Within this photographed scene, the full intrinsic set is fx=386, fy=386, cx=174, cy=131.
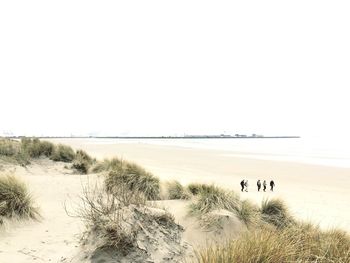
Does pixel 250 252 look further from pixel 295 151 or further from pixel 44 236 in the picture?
pixel 295 151

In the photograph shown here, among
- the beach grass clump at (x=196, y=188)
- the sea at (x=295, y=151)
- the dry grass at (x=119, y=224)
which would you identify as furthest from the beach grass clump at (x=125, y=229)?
the sea at (x=295, y=151)

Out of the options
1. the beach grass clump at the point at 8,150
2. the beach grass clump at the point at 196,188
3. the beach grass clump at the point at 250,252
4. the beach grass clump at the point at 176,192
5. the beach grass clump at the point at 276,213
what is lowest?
the beach grass clump at the point at 276,213

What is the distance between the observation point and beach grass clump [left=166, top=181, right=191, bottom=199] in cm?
1008

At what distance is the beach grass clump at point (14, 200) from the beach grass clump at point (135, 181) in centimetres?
342

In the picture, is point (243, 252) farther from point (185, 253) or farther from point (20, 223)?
point (20, 223)

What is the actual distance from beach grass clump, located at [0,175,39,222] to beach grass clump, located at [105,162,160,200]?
135 inches

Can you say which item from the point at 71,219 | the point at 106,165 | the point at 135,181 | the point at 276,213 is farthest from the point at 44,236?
the point at 106,165

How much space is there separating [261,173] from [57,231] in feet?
75.4

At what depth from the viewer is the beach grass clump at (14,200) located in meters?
7.38

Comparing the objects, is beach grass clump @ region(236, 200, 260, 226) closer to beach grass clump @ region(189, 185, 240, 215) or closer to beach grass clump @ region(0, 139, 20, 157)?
beach grass clump @ region(189, 185, 240, 215)

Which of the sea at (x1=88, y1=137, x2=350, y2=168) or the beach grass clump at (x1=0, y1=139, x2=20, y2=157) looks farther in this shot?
the sea at (x1=88, y1=137, x2=350, y2=168)

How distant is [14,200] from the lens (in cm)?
768

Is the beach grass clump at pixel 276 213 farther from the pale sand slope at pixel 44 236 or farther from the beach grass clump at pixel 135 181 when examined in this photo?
the pale sand slope at pixel 44 236

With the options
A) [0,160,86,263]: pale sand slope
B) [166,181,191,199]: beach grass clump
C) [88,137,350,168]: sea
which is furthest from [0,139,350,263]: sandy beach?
[88,137,350,168]: sea
